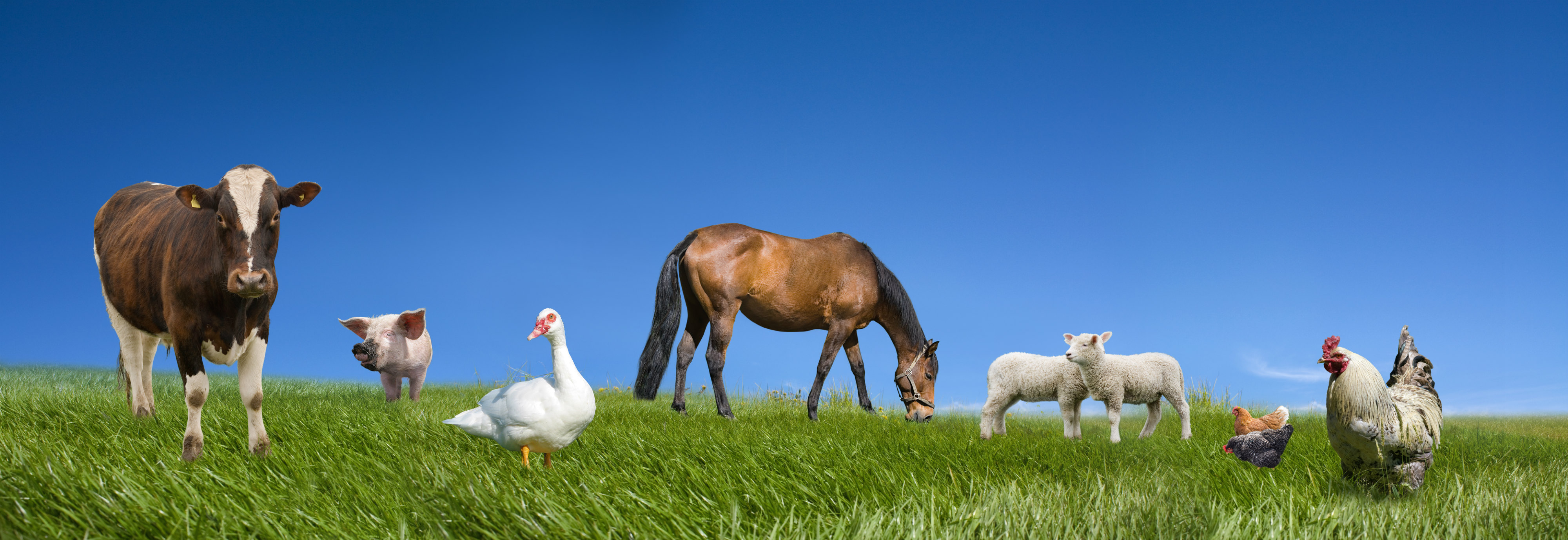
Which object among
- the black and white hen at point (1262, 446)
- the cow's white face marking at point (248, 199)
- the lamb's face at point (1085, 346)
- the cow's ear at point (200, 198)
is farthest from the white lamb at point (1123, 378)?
the cow's ear at point (200, 198)

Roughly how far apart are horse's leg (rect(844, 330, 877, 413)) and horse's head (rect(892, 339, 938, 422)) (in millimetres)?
647

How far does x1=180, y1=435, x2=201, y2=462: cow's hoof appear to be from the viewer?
4488 mm

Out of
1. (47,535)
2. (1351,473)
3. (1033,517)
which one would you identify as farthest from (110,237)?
(1351,473)

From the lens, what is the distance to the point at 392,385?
7.85 meters

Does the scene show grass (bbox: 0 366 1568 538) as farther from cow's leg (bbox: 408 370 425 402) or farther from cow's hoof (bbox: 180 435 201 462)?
cow's leg (bbox: 408 370 425 402)

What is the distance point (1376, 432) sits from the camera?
3.95 m

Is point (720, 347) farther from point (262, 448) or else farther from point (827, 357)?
point (262, 448)

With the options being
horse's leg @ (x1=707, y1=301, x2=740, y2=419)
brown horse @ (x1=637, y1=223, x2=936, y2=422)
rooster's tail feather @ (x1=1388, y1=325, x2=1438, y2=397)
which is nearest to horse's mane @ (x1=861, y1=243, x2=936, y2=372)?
brown horse @ (x1=637, y1=223, x2=936, y2=422)

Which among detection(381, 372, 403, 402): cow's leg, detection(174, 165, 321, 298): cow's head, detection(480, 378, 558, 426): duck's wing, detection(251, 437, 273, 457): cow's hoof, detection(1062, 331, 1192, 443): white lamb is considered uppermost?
detection(174, 165, 321, 298): cow's head

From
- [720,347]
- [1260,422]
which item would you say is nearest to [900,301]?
[720,347]

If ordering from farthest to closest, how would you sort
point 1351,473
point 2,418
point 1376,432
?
1. point 2,418
2. point 1351,473
3. point 1376,432

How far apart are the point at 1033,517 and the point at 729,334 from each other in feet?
19.1

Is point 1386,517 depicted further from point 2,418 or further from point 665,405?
point 2,418

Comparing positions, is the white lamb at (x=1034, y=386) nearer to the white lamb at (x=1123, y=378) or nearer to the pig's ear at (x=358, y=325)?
the white lamb at (x=1123, y=378)
